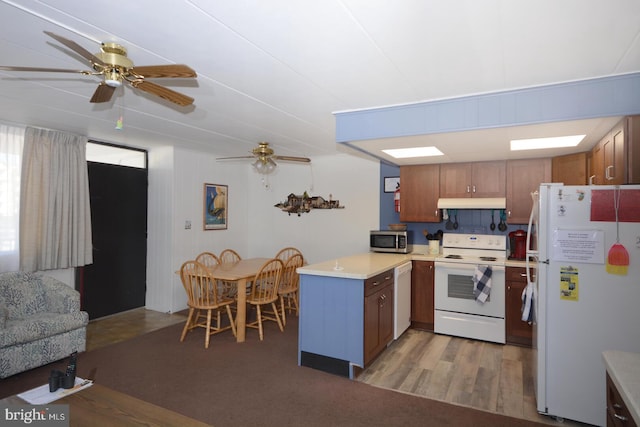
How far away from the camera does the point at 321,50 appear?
2.08 meters

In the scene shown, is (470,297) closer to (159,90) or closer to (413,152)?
(413,152)

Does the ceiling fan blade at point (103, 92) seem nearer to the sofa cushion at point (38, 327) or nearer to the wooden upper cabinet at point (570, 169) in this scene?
the sofa cushion at point (38, 327)

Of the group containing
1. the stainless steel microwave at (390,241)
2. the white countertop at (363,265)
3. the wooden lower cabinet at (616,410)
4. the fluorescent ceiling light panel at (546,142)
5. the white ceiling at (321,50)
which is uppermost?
the white ceiling at (321,50)

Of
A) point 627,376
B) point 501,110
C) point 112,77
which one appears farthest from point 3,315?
point 501,110

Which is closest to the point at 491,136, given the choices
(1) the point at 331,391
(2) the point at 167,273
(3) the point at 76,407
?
(1) the point at 331,391

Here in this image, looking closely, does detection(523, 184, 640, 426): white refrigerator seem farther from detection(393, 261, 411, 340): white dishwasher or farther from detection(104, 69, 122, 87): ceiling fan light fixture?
detection(104, 69, 122, 87): ceiling fan light fixture

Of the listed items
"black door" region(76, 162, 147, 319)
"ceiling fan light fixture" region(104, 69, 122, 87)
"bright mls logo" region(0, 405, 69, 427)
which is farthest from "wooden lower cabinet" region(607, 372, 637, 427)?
"black door" region(76, 162, 147, 319)

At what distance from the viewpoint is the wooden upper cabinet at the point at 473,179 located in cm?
433

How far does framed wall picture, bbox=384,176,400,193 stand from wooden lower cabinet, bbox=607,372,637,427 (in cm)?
392

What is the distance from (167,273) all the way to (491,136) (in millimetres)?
4331

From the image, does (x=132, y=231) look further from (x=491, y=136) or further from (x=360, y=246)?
(x=491, y=136)

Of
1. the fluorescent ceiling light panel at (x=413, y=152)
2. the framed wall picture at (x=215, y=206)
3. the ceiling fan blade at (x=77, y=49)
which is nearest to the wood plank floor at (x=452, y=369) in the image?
the framed wall picture at (x=215, y=206)

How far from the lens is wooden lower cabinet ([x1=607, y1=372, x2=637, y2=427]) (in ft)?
3.78

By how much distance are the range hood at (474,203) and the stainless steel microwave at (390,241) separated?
0.59m
